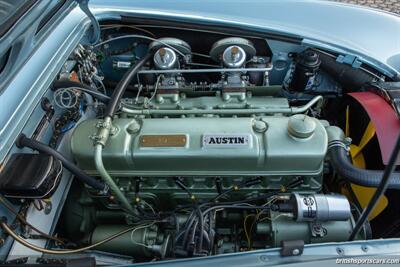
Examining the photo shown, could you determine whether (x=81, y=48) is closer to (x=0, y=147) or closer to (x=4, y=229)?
(x=0, y=147)

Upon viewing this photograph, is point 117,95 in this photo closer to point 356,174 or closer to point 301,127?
point 301,127

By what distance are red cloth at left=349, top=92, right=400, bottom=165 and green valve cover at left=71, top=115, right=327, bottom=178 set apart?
20cm

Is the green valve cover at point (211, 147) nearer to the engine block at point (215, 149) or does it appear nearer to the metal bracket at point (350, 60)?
the engine block at point (215, 149)

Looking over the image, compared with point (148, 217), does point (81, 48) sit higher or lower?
higher

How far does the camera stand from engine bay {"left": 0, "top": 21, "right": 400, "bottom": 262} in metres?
1.18

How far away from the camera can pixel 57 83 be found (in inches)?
51.5

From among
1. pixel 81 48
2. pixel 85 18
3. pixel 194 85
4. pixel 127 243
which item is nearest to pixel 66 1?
pixel 85 18

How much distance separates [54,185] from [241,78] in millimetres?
846

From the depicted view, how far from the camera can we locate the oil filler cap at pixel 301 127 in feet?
3.90

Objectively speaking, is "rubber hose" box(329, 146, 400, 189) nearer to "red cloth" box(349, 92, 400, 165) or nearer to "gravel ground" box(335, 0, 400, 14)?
"red cloth" box(349, 92, 400, 165)

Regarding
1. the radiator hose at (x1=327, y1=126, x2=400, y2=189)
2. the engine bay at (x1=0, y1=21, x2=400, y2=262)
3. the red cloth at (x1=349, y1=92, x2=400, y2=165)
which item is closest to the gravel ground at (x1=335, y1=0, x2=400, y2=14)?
the engine bay at (x1=0, y1=21, x2=400, y2=262)

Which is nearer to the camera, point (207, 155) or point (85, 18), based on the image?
point (207, 155)

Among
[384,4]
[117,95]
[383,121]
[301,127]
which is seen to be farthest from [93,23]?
[384,4]

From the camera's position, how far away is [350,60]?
4.96ft
